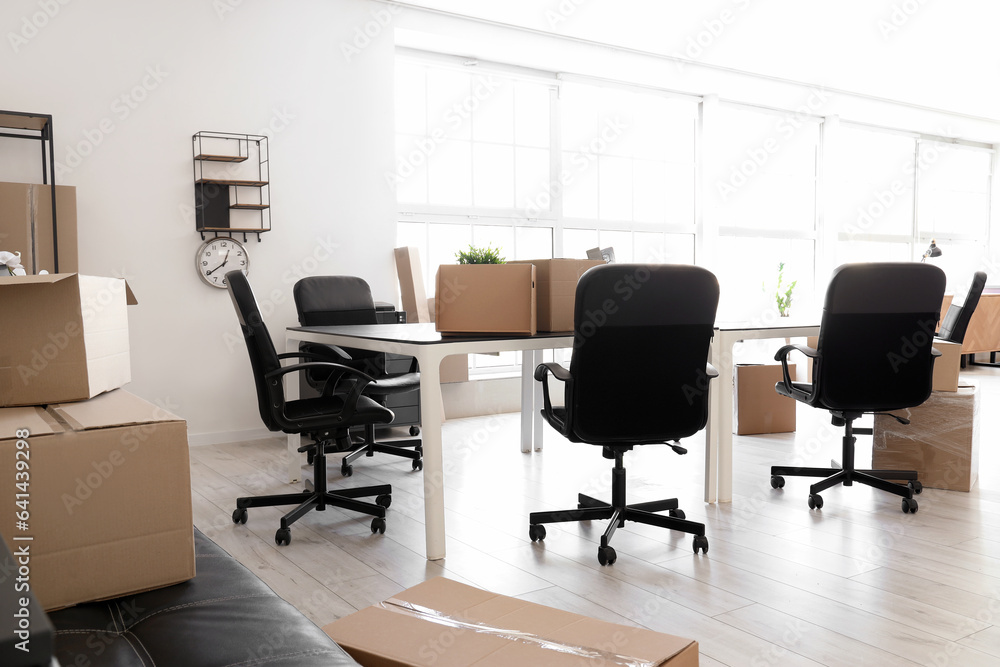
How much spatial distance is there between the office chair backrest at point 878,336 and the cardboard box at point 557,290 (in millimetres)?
1049

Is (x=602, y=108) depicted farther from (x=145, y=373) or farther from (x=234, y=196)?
(x=145, y=373)

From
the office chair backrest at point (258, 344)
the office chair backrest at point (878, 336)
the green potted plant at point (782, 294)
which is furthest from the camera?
the green potted plant at point (782, 294)

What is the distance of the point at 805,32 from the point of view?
6453 millimetres

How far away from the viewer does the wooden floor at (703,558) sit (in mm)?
2066

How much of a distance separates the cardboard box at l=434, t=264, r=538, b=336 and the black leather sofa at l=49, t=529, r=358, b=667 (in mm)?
1658

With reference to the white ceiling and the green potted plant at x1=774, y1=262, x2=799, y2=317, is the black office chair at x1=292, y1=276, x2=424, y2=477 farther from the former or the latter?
the green potted plant at x1=774, y1=262, x2=799, y2=317

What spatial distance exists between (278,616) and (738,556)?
6.37 ft

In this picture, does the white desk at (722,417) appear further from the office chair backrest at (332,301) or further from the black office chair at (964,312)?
the office chair backrest at (332,301)

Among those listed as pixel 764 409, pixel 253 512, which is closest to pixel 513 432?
pixel 764 409

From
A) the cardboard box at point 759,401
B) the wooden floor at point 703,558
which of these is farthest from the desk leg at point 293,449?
the cardboard box at point 759,401

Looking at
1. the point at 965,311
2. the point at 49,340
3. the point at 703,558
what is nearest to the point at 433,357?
the point at 703,558

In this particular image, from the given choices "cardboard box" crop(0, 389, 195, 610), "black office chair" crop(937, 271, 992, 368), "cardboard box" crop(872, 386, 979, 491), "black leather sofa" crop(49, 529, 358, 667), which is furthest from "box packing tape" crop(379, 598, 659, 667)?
"black office chair" crop(937, 271, 992, 368)

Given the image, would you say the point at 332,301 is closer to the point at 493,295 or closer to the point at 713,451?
the point at 493,295

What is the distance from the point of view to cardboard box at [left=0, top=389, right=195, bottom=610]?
1101mm
